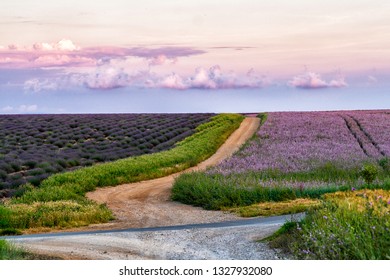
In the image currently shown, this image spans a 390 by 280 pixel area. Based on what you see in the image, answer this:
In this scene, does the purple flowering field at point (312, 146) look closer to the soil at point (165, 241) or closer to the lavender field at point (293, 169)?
the lavender field at point (293, 169)

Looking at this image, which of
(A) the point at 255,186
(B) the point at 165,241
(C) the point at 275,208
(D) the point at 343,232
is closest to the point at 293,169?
(A) the point at 255,186

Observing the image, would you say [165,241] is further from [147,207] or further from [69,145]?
[69,145]

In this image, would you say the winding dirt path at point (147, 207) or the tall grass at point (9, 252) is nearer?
the tall grass at point (9, 252)

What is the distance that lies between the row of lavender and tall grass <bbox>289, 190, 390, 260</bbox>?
14.1m

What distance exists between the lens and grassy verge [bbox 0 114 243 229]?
17828 millimetres

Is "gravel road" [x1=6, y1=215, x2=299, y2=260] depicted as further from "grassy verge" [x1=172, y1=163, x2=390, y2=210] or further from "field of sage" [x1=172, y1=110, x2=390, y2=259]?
"grassy verge" [x1=172, y1=163, x2=390, y2=210]

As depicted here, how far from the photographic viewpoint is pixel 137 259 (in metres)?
12.0

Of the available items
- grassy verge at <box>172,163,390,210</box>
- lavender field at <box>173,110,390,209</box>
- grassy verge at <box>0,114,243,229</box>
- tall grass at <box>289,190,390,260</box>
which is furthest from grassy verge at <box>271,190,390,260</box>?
grassy verge at <box>0,114,243,229</box>

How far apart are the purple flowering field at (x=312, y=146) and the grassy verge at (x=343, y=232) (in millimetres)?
11122

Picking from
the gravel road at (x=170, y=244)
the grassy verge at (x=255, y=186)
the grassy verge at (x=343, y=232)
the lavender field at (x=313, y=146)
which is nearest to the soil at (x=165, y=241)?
the gravel road at (x=170, y=244)

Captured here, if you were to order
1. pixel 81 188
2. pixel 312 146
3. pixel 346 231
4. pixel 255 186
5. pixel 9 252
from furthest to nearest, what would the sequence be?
pixel 312 146 → pixel 81 188 → pixel 255 186 → pixel 9 252 → pixel 346 231

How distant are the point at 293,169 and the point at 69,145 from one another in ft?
55.5

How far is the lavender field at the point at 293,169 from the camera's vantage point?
20219 millimetres

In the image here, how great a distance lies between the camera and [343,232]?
10.9 m
